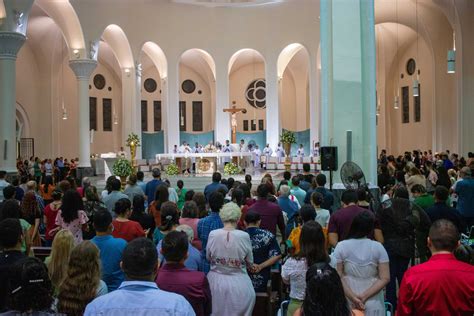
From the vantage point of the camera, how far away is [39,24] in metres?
25.7

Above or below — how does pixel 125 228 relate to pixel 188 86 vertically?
below

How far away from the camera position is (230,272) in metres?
4.57

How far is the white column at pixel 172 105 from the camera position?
2786cm

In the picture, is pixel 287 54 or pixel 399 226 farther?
pixel 287 54

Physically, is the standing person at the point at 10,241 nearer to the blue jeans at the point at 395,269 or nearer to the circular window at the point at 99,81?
the blue jeans at the point at 395,269

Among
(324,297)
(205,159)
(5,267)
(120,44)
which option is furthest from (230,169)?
(324,297)

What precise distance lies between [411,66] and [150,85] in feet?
51.0

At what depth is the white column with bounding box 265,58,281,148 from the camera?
28.1 metres

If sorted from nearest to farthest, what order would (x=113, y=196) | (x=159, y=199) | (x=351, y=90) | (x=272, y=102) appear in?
(x=159, y=199), (x=113, y=196), (x=351, y=90), (x=272, y=102)

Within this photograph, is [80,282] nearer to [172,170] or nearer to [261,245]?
[261,245]

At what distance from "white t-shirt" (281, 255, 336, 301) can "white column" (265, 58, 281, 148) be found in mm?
24172

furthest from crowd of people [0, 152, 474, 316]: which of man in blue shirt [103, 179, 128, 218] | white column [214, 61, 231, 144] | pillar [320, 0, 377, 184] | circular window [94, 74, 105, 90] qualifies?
circular window [94, 74, 105, 90]

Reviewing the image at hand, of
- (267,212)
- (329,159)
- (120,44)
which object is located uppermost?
(120,44)

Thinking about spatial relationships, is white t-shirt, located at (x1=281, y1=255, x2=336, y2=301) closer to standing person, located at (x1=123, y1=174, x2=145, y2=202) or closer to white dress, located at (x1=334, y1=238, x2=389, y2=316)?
white dress, located at (x1=334, y1=238, x2=389, y2=316)
